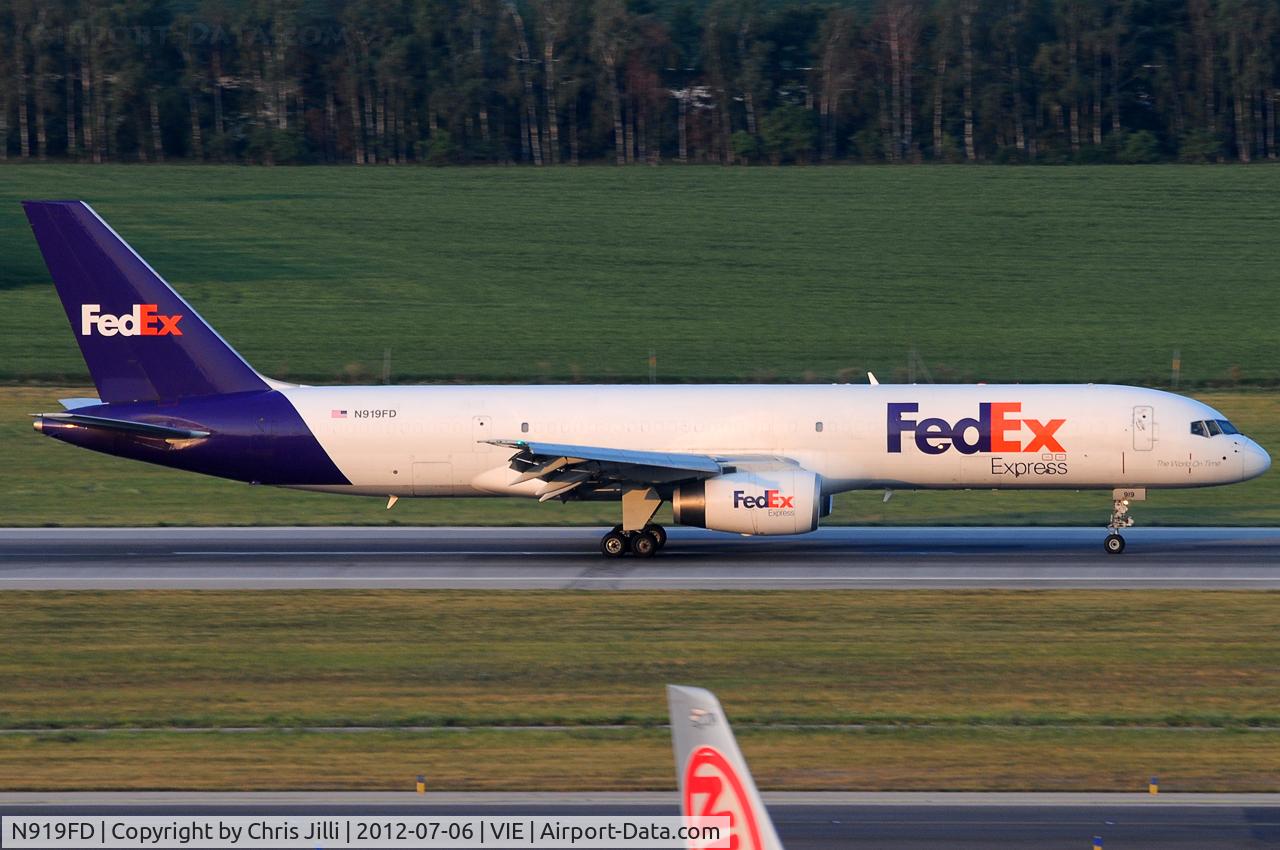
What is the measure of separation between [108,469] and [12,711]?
25598 millimetres

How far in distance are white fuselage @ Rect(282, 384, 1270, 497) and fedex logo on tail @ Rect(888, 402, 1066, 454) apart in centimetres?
2

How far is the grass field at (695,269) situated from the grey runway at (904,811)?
3652cm

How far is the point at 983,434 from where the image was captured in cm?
3059

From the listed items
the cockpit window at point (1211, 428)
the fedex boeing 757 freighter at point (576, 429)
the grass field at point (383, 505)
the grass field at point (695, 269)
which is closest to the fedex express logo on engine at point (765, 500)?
the fedex boeing 757 freighter at point (576, 429)

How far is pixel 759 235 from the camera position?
76.1 meters

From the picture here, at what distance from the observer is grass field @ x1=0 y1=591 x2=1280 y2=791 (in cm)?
1608

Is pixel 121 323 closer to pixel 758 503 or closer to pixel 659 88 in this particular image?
pixel 758 503

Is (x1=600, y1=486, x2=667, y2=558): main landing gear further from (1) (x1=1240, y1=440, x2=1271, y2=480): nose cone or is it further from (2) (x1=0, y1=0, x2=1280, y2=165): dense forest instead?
(2) (x1=0, y1=0, x2=1280, y2=165): dense forest

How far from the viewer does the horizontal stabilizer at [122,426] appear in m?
30.7

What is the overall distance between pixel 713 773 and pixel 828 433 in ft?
75.3

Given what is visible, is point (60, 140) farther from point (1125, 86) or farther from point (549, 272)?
point (1125, 86)

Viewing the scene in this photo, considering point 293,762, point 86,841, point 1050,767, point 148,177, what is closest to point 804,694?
point 1050,767
